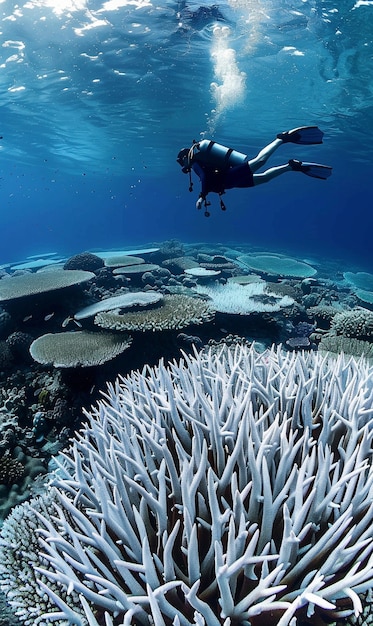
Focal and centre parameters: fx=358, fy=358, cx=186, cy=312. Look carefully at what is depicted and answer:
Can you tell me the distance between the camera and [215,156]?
7.07 metres

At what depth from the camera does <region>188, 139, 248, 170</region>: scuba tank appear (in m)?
7.03

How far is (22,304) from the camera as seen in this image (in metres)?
8.14

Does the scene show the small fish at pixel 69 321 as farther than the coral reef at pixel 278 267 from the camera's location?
No

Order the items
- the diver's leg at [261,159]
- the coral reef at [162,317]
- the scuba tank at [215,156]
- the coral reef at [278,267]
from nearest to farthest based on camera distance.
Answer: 1. the coral reef at [162,317]
2. the scuba tank at [215,156]
3. the diver's leg at [261,159]
4. the coral reef at [278,267]

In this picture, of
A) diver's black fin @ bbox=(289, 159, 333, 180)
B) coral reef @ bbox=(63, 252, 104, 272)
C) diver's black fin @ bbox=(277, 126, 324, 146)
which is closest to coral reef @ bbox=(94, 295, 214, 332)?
diver's black fin @ bbox=(289, 159, 333, 180)

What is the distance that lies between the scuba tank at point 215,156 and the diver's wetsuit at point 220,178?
83mm

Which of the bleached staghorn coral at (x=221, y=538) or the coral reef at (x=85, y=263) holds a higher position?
the bleached staghorn coral at (x=221, y=538)

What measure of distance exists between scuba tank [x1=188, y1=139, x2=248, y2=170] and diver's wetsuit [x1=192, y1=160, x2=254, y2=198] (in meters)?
0.08

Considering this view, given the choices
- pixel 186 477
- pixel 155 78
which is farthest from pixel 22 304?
pixel 155 78

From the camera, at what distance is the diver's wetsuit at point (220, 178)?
7121mm

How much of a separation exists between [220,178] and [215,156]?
0.43m

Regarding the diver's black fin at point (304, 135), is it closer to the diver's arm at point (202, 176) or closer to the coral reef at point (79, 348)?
the diver's arm at point (202, 176)

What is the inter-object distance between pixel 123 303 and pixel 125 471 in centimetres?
536

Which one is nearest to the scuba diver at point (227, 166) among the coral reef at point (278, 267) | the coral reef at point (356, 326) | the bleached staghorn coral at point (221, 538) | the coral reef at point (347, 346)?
the coral reef at point (356, 326)
